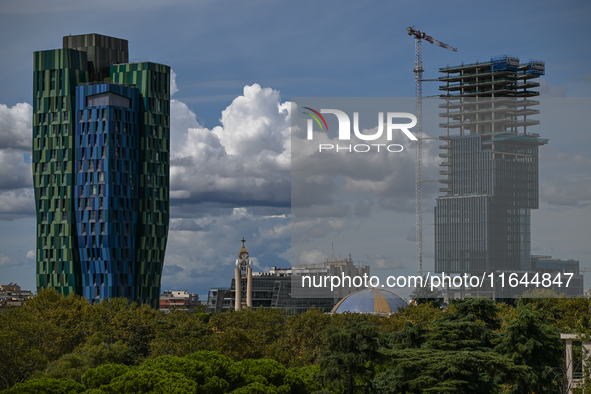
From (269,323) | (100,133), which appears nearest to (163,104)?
(100,133)

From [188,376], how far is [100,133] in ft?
427

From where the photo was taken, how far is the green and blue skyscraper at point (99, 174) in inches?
7116

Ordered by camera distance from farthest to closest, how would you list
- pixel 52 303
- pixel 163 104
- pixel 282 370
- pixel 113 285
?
pixel 163 104
pixel 113 285
pixel 52 303
pixel 282 370

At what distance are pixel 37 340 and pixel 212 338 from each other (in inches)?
703

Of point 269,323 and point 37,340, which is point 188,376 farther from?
point 269,323

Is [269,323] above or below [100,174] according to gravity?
below

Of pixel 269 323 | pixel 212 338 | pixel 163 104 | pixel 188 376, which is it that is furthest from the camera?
pixel 163 104

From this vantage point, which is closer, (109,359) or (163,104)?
(109,359)

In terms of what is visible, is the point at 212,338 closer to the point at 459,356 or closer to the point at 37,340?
the point at 37,340

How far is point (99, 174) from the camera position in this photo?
18438 centimetres

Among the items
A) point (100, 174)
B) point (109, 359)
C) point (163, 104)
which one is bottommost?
point (109, 359)

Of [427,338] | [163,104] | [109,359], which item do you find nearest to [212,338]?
[109,359]

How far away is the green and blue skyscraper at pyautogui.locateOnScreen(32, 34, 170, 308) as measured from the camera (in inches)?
7116

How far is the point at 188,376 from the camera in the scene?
2469 inches
